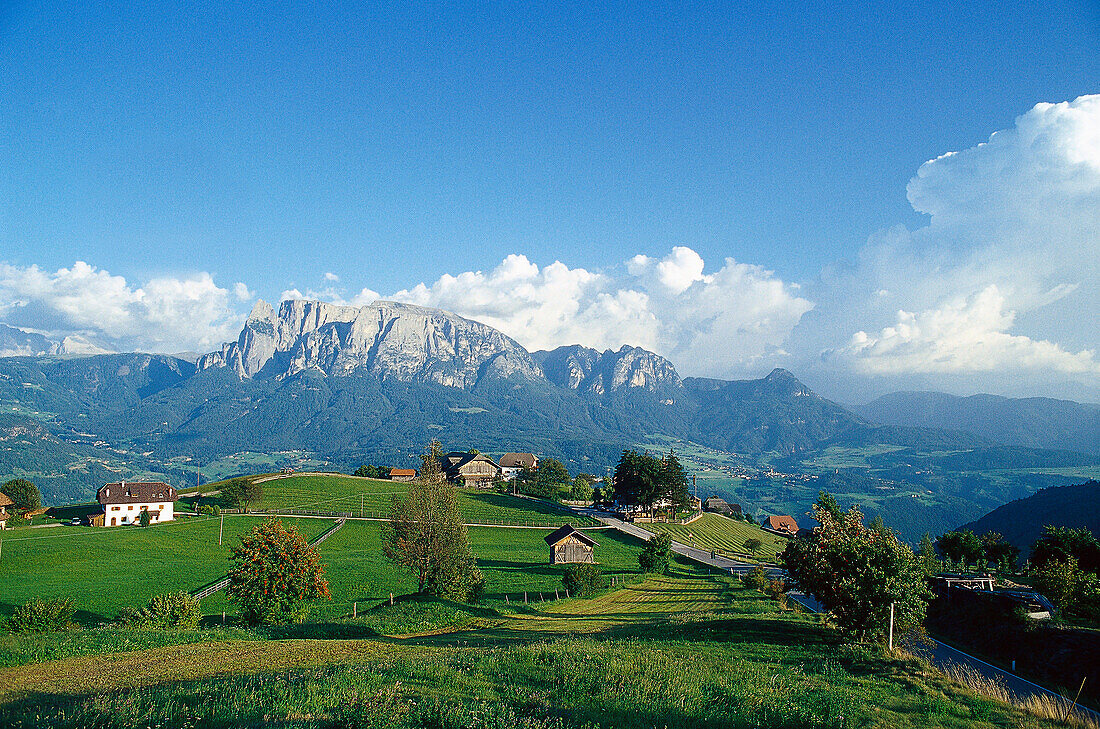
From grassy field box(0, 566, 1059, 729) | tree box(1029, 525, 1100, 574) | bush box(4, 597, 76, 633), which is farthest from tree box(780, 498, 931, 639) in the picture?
tree box(1029, 525, 1100, 574)

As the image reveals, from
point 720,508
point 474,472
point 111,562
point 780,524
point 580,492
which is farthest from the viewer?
point 474,472

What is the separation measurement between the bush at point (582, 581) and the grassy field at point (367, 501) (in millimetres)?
41904

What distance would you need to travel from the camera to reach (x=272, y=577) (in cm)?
3281

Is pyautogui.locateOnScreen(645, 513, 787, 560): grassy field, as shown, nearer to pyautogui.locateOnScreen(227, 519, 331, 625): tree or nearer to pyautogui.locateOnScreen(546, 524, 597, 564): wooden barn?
pyautogui.locateOnScreen(546, 524, 597, 564): wooden barn

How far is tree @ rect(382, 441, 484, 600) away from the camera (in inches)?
1805

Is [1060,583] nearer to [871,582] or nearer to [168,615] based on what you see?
[871,582]

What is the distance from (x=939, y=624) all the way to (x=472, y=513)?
74668mm

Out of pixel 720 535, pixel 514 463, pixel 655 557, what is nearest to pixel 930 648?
pixel 655 557

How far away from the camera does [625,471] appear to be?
112m

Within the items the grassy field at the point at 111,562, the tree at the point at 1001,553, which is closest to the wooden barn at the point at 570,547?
the grassy field at the point at 111,562

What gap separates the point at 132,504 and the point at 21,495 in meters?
24.9

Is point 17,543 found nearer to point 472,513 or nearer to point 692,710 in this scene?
point 472,513

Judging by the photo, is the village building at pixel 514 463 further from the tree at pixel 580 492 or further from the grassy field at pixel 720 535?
the grassy field at pixel 720 535

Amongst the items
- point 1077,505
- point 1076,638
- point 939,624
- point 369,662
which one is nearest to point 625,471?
point 939,624
